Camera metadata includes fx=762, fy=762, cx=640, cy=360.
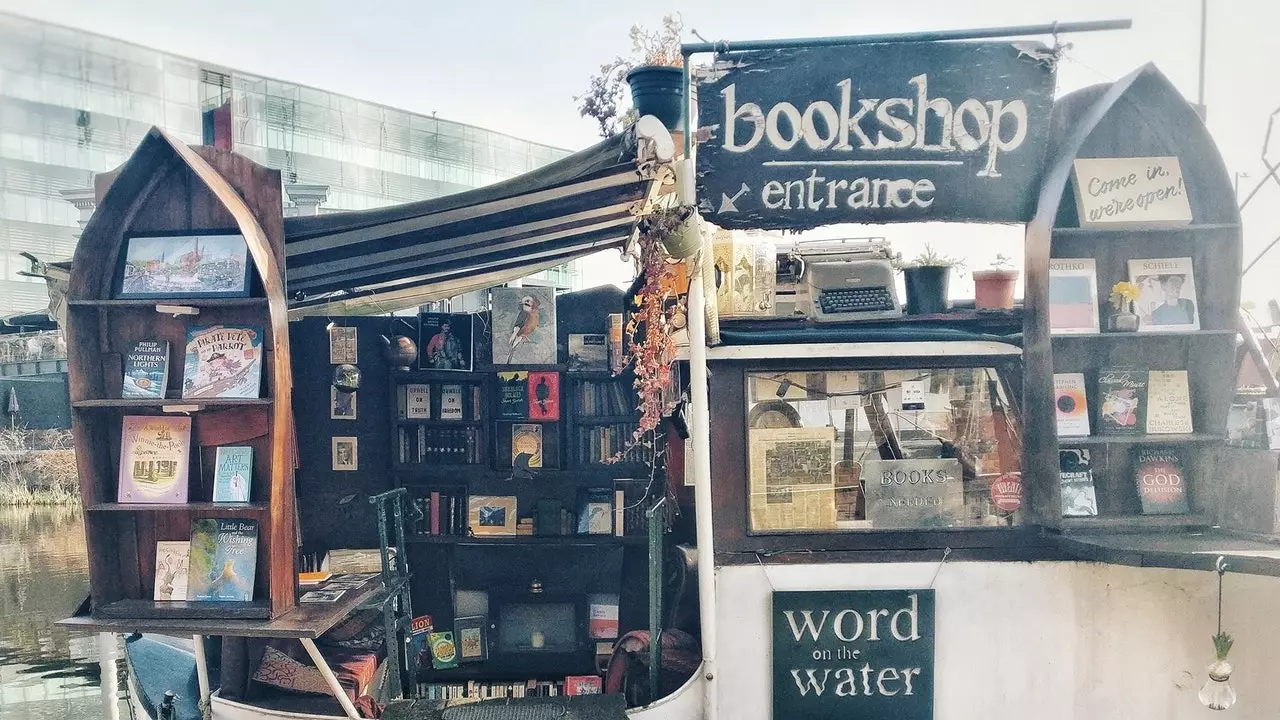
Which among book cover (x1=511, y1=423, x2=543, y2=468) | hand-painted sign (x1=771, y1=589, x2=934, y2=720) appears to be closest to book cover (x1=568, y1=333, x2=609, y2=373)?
book cover (x1=511, y1=423, x2=543, y2=468)

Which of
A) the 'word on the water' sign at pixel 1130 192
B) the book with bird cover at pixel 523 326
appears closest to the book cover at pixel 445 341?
the book with bird cover at pixel 523 326

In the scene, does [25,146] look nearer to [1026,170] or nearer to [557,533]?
[557,533]

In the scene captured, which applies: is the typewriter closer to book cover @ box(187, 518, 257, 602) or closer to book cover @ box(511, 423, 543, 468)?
book cover @ box(511, 423, 543, 468)

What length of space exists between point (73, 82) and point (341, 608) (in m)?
24.6

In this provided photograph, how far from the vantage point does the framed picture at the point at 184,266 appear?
132 inches

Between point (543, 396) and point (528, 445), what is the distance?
1.27 feet

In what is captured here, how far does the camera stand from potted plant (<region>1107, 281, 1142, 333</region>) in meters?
3.68

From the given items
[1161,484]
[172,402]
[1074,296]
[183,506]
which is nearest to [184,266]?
[172,402]

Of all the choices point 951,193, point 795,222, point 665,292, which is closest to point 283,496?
point 665,292

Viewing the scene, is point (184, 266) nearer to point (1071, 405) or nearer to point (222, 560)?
point (222, 560)

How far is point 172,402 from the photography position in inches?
129

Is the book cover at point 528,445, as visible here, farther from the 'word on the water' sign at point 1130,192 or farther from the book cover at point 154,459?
the 'word on the water' sign at point 1130,192

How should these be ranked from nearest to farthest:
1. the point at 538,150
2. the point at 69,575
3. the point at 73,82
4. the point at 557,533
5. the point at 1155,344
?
the point at 1155,344, the point at 557,533, the point at 69,575, the point at 73,82, the point at 538,150

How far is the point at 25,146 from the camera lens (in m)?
21.4
